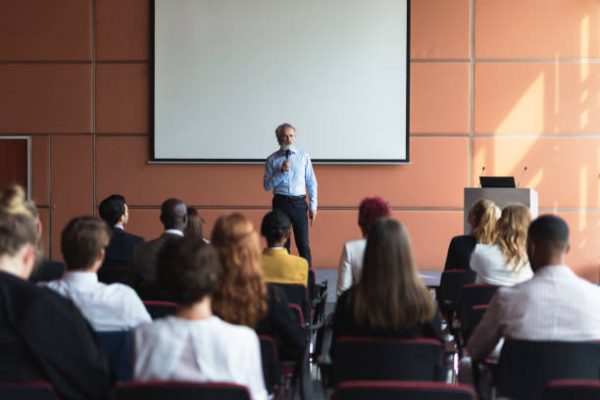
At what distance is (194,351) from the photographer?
2.29m

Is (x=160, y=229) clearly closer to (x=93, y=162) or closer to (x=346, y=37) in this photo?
(x=93, y=162)

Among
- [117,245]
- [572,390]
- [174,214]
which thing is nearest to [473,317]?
[572,390]

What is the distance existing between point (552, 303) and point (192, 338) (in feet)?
4.53

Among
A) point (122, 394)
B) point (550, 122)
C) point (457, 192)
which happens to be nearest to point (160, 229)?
point (457, 192)

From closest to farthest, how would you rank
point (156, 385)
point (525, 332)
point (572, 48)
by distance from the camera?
point (156, 385)
point (525, 332)
point (572, 48)

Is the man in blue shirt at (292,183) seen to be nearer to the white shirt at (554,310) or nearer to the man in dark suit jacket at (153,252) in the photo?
the man in dark suit jacket at (153,252)

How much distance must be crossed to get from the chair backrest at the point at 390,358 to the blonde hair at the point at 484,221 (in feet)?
7.98

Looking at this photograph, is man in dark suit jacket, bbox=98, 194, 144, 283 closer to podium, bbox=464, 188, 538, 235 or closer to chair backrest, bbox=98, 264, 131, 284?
chair backrest, bbox=98, 264, 131, 284

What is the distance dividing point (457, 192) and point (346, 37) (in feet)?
7.04

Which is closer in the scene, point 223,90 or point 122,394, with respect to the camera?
point 122,394

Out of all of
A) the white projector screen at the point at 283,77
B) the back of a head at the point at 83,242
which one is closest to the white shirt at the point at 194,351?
the back of a head at the point at 83,242

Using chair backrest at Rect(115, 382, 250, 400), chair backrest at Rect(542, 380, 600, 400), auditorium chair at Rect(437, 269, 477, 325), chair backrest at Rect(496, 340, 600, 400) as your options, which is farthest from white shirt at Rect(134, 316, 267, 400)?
auditorium chair at Rect(437, 269, 477, 325)

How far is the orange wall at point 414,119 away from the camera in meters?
8.78

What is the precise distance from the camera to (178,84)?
892 cm
